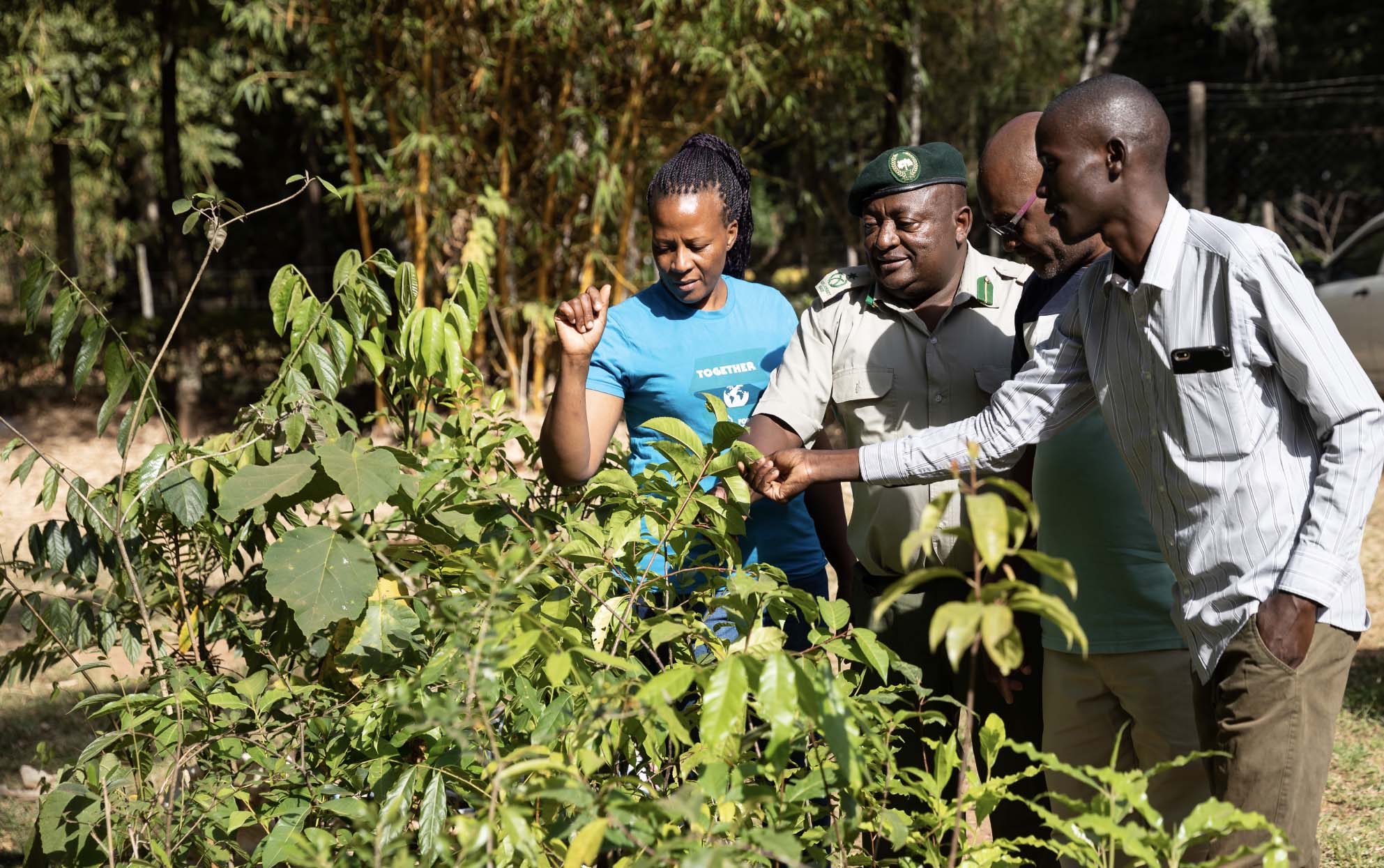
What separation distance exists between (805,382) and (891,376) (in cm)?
17

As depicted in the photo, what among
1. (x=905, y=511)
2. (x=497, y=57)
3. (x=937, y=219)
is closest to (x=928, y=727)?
(x=905, y=511)

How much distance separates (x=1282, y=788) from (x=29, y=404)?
12799mm

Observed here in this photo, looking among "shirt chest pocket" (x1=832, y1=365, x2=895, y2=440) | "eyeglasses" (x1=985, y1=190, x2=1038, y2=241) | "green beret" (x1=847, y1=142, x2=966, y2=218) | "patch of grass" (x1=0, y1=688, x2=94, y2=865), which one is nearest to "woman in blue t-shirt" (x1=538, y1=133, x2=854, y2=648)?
"shirt chest pocket" (x1=832, y1=365, x2=895, y2=440)

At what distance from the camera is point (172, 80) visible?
32.8 ft

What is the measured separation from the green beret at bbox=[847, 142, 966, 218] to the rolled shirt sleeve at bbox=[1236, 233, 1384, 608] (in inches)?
31.2

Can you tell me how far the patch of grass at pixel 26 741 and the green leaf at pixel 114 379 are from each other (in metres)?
1.61

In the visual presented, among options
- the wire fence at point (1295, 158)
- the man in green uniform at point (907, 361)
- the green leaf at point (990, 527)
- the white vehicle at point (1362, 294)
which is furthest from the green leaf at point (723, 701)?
the wire fence at point (1295, 158)

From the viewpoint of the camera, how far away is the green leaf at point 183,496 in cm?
210

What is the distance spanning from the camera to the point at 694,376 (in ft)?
8.76

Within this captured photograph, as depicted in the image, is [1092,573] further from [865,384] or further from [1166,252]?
[1166,252]

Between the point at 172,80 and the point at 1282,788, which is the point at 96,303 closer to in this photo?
the point at 1282,788

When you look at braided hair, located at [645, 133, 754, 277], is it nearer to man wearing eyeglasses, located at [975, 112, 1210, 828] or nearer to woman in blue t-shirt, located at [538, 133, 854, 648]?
woman in blue t-shirt, located at [538, 133, 854, 648]

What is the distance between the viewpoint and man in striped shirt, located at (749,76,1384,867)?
171cm

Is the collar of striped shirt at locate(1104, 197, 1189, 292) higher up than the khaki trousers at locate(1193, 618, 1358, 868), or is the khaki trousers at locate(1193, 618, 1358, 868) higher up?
the collar of striped shirt at locate(1104, 197, 1189, 292)
